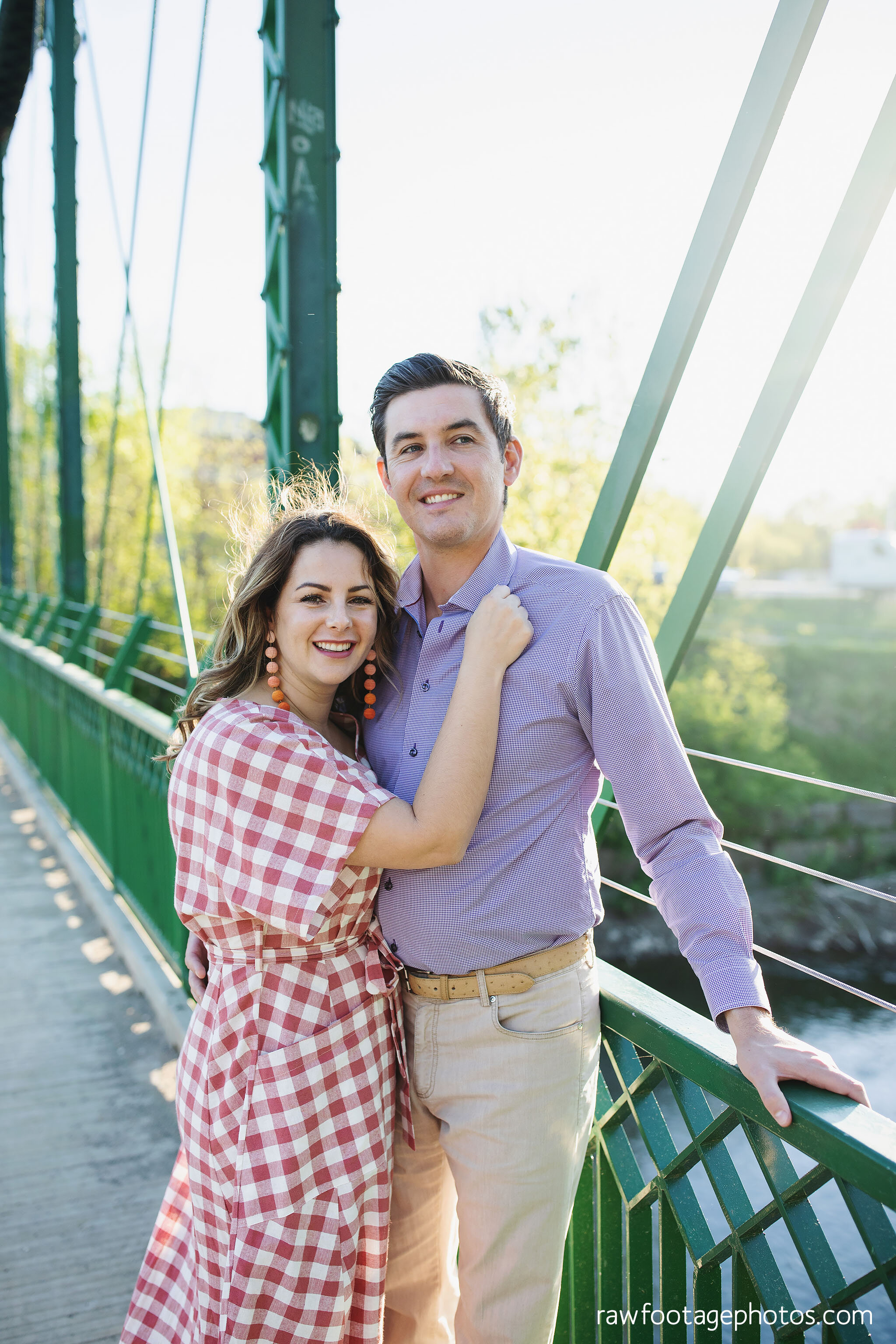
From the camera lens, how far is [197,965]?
1.81 meters

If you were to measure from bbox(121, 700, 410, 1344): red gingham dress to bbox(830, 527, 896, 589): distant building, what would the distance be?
1280 inches

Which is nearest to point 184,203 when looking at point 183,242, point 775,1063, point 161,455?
point 183,242

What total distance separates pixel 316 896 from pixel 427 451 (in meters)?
0.70

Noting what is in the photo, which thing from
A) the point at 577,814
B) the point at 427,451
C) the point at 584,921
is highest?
the point at 427,451

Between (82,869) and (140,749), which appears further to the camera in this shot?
(82,869)

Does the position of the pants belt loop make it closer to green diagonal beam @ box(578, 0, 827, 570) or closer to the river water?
green diagonal beam @ box(578, 0, 827, 570)

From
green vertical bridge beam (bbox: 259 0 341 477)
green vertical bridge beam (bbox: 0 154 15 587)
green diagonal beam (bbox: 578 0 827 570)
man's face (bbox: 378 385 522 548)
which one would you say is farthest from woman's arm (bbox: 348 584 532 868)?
green vertical bridge beam (bbox: 0 154 15 587)

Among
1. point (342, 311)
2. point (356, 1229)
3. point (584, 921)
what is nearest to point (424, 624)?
point (584, 921)

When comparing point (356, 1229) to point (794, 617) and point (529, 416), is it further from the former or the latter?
point (794, 617)

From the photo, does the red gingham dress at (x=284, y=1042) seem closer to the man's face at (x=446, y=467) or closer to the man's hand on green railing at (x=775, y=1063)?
the man's face at (x=446, y=467)

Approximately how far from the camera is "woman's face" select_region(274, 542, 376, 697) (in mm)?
1562

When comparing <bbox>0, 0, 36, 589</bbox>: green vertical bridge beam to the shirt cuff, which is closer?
the shirt cuff

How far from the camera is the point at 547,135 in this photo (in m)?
22.6

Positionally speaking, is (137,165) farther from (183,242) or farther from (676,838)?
(676,838)
